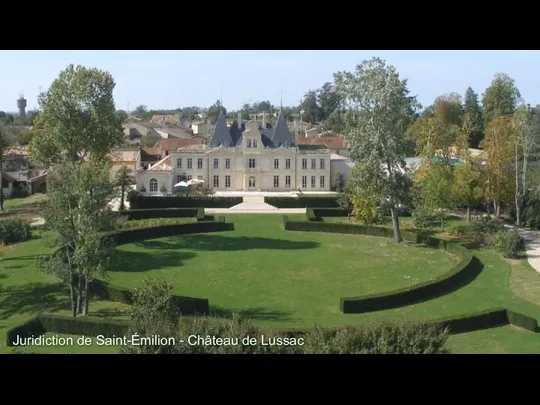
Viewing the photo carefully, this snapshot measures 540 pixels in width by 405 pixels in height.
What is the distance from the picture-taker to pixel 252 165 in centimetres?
5009

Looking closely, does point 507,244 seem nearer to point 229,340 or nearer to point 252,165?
point 229,340

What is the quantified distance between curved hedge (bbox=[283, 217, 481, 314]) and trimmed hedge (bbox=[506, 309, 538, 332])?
3.31 m

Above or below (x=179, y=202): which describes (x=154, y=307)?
below

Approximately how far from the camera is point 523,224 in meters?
36.1

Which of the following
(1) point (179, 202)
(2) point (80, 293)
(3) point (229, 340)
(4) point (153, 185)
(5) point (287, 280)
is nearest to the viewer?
(3) point (229, 340)

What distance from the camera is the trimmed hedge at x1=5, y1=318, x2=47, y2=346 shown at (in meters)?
15.9

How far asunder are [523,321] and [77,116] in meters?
25.8

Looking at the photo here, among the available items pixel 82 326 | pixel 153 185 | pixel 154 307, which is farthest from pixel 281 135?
pixel 154 307

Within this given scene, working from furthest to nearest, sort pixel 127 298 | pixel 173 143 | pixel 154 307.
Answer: pixel 173 143, pixel 127 298, pixel 154 307

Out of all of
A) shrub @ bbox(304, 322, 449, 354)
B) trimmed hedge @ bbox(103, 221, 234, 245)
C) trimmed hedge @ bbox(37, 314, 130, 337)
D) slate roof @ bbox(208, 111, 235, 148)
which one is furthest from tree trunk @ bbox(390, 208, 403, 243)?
slate roof @ bbox(208, 111, 235, 148)

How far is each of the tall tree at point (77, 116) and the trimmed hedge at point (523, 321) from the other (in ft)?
79.4

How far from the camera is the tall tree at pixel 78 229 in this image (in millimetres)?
18766

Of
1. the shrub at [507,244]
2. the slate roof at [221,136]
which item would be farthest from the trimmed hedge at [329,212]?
the slate roof at [221,136]
